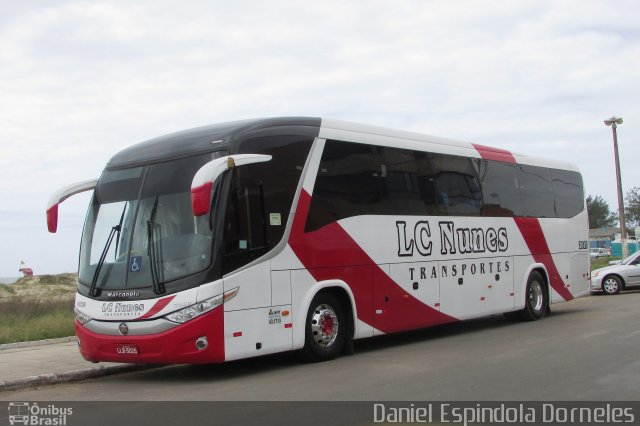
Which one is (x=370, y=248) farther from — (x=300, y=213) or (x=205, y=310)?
(x=205, y=310)

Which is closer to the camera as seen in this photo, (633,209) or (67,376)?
(67,376)

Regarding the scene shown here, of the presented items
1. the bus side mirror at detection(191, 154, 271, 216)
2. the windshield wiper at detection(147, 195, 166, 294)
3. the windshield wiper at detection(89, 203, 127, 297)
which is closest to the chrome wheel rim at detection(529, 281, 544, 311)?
the bus side mirror at detection(191, 154, 271, 216)

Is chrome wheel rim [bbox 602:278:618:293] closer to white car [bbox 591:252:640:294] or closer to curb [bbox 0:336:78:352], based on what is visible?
white car [bbox 591:252:640:294]

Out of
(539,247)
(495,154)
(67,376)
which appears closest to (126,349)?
(67,376)

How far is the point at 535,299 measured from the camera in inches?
642

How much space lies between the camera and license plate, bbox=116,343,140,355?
371 inches

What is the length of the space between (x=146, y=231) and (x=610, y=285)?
1907cm

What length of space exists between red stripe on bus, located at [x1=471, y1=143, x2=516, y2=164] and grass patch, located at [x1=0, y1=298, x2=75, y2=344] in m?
9.65

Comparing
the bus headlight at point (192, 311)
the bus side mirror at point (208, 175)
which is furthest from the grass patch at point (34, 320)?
the bus side mirror at point (208, 175)

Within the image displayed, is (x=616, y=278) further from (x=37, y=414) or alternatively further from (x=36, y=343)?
(x=37, y=414)

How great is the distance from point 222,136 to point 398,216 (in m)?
3.85

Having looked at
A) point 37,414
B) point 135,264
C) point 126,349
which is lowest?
point 37,414

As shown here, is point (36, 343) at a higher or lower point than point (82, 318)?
lower

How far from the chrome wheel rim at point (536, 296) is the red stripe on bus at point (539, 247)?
492mm
